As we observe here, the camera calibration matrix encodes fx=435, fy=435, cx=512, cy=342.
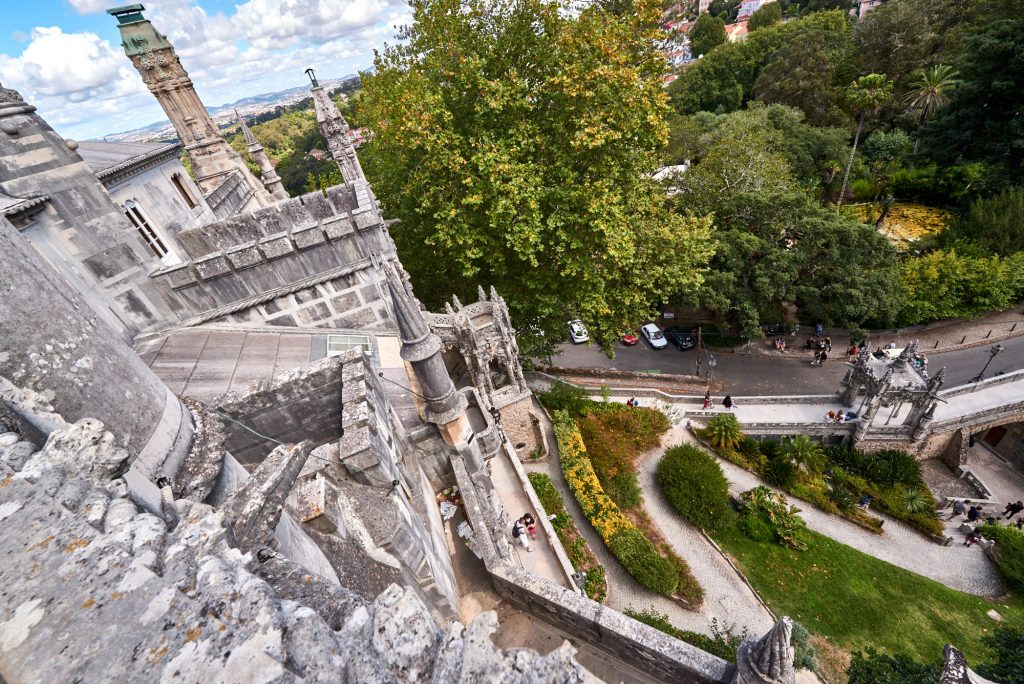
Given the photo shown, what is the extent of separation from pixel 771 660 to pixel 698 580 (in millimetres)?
11079

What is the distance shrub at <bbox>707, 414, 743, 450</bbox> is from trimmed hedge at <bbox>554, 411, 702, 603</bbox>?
270 inches

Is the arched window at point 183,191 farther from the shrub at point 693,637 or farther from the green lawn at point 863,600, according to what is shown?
the green lawn at point 863,600

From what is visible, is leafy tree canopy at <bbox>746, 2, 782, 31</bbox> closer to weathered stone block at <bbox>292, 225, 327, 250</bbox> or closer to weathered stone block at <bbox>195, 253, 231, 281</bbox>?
weathered stone block at <bbox>292, 225, 327, 250</bbox>

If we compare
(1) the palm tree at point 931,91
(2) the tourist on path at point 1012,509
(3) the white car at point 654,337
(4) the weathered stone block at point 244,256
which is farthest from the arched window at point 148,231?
(1) the palm tree at point 931,91

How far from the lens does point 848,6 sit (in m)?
61.5

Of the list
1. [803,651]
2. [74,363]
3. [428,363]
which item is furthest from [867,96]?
[74,363]

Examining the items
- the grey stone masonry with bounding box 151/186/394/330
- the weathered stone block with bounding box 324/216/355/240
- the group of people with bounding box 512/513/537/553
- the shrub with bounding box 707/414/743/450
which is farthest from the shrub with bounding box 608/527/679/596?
the weathered stone block with bounding box 324/216/355/240

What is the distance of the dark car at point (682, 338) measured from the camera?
2914 centimetres

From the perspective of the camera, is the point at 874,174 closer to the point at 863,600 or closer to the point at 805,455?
the point at 805,455

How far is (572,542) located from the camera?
15.0 m

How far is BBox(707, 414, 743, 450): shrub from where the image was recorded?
68.2ft

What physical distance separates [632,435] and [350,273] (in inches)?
572

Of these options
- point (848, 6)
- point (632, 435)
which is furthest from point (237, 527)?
point (848, 6)

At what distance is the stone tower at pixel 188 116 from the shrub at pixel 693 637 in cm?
2271
